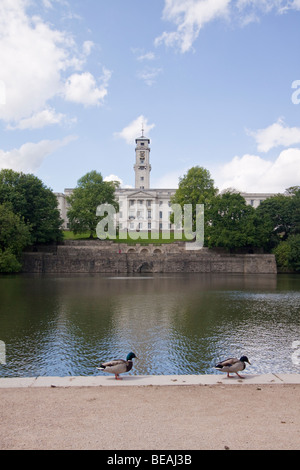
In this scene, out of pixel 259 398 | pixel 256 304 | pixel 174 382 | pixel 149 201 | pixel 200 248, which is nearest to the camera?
pixel 259 398

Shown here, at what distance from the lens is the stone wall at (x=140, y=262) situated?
53.2 meters

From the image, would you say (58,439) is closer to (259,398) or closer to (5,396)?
(5,396)

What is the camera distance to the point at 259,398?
6.96m

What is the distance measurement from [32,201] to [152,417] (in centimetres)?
5330

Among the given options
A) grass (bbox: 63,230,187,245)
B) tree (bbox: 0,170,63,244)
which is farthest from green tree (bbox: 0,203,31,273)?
grass (bbox: 63,230,187,245)

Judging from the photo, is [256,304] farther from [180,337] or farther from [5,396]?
[5,396]

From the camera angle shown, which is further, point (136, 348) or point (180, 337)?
point (180, 337)

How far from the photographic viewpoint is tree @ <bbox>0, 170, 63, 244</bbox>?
52188 millimetres

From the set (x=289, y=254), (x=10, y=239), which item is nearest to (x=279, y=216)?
(x=289, y=254)

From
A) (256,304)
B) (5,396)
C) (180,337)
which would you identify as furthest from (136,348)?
(256,304)

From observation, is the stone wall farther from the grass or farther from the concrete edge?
the concrete edge
